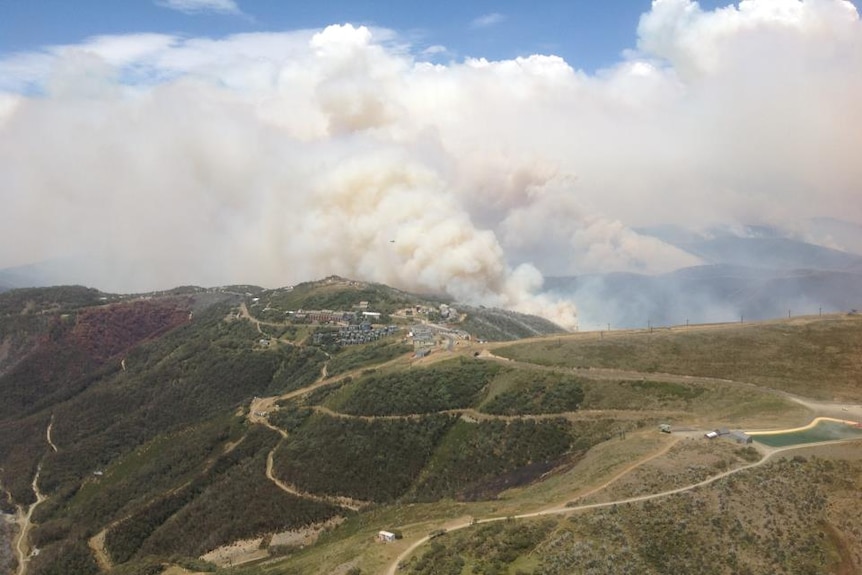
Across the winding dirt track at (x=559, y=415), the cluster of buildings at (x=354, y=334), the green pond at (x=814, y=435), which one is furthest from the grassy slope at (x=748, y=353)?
the cluster of buildings at (x=354, y=334)

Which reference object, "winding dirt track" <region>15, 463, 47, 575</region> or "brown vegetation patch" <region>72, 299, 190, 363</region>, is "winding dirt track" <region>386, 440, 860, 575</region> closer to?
"winding dirt track" <region>15, 463, 47, 575</region>

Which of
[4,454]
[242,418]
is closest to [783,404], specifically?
[242,418]

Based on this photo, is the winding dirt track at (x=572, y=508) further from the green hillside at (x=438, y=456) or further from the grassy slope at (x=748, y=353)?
the grassy slope at (x=748, y=353)

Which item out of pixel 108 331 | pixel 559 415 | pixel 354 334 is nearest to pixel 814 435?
pixel 559 415

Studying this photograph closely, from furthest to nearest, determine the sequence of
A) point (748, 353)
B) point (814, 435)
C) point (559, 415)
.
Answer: point (748, 353)
point (559, 415)
point (814, 435)

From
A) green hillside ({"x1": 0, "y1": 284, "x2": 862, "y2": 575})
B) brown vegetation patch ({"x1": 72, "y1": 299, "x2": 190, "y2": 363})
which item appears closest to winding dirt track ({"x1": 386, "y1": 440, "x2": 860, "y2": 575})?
green hillside ({"x1": 0, "y1": 284, "x2": 862, "y2": 575})

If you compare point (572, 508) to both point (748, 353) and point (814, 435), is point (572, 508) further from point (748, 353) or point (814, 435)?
point (748, 353)

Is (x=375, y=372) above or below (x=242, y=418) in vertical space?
above

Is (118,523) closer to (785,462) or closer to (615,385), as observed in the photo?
(615,385)
